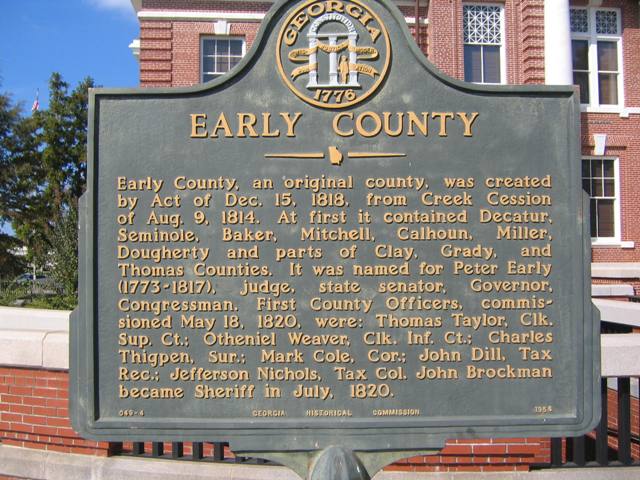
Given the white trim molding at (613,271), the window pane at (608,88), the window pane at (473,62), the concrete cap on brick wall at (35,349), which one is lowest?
the concrete cap on brick wall at (35,349)

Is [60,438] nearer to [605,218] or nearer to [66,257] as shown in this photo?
[66,257]

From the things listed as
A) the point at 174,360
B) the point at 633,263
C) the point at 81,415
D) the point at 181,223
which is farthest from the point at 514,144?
the point at 633,263

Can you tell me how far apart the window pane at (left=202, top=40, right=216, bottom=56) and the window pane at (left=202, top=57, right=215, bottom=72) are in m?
0.18

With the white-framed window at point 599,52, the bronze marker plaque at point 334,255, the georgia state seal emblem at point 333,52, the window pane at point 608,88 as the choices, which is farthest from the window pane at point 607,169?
the georgia state seal emblem at point 333,52

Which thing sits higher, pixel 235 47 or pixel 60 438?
pixel 235 47

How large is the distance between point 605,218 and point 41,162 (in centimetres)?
3047

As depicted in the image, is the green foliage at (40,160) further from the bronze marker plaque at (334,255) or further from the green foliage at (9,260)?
the bronze marker plaque at (334,255)

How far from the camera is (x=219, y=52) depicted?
771 inches

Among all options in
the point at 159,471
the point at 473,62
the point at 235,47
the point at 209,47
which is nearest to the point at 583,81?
the point at 473,62

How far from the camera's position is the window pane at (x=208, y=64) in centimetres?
1964

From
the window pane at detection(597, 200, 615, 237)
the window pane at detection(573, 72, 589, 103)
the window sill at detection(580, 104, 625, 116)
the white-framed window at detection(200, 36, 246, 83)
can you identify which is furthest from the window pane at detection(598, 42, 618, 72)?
the white-framed window at detection(200, 36, 246, 83)

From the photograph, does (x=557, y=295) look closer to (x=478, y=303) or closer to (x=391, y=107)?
(x=478, y=303)

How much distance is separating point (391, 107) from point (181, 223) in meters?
1.38

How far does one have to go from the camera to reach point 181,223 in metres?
3.25
